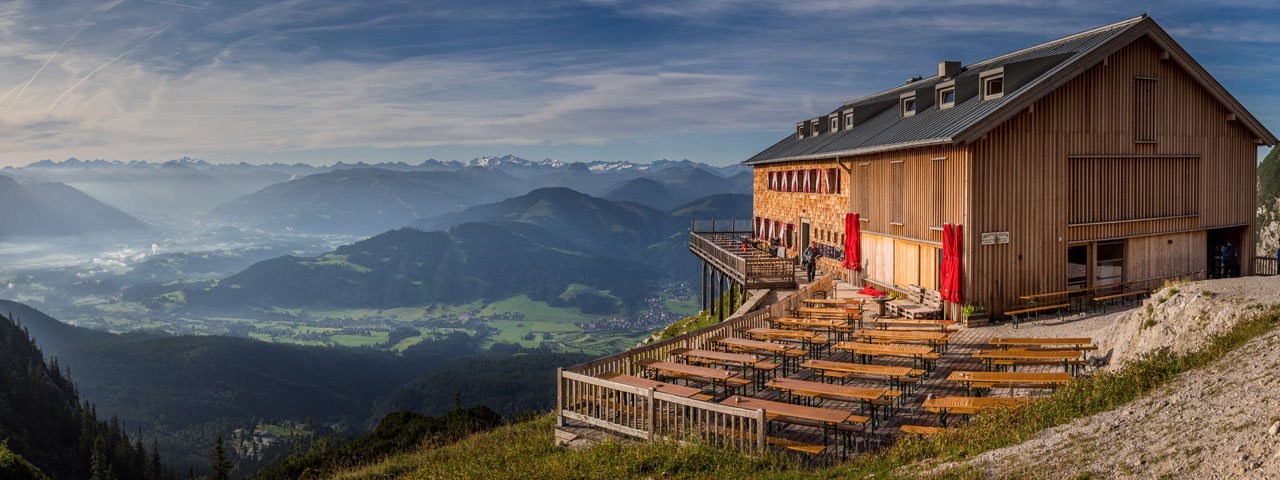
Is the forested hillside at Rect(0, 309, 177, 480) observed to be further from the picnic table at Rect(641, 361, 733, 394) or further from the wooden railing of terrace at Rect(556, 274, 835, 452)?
the picnic table at Rect(641, 361, 733, 394)

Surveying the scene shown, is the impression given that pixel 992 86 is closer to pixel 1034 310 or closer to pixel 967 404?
pixel 1034 310

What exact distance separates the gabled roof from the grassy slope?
1177 cm

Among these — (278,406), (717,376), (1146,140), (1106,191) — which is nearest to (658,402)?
(717,376)

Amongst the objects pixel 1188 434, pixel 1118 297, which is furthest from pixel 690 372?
pixel 1118 297

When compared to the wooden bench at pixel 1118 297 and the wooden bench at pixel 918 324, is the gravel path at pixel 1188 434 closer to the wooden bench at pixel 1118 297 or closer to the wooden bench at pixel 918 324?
the wooden bench at pixel 918 324

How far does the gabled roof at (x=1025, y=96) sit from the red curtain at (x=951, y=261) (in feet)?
9.18

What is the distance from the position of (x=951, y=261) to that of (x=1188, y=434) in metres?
15.9

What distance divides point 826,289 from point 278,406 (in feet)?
629

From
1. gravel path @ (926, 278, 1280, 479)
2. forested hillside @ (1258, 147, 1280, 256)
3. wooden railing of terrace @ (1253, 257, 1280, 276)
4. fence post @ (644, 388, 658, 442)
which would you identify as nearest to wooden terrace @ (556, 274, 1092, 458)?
fence post @ (644, 388, 658, 442)

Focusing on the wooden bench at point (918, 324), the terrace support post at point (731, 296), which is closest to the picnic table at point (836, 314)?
the wooden bench at point (918, 324)

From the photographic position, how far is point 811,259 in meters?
35.8

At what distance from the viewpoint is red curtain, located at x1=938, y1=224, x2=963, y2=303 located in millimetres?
24031

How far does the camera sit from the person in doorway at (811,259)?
1407 inches

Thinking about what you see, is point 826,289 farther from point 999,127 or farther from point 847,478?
point 847,478
